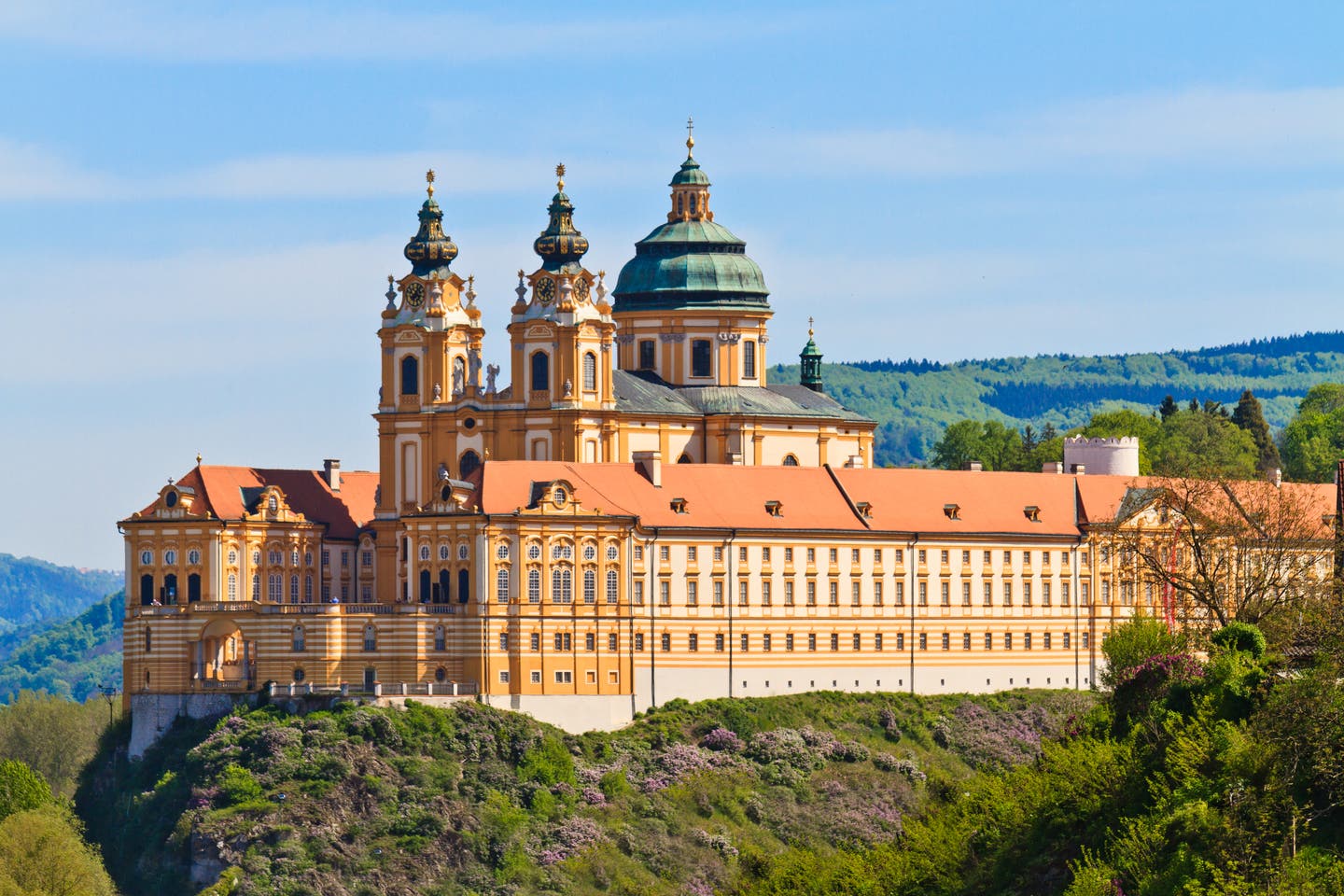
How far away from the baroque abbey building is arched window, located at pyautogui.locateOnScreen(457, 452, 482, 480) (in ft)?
1.09

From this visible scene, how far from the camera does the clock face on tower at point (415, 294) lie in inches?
5482

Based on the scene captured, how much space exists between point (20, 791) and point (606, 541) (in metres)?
26.2

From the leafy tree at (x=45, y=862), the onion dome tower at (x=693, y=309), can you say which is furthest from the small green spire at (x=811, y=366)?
the leafy tree at (x=45, y=862)

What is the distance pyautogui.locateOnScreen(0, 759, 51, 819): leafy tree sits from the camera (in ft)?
429

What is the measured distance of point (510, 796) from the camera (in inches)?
4855

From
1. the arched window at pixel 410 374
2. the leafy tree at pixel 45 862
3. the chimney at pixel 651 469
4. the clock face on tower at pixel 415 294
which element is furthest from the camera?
the arched window at pixel 410 374

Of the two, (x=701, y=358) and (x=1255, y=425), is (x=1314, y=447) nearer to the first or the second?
(x=1255, y=425)

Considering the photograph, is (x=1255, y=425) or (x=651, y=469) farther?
(x=1255, y=425)

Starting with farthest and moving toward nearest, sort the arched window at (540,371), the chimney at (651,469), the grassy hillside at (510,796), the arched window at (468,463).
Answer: the arched window at (540,371) → the arched window at (468,463) → the chimney at (651,469) → the grassy hillside at (510,796)

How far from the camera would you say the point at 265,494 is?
450ft

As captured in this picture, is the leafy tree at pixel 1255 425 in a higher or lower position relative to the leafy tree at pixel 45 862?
higher

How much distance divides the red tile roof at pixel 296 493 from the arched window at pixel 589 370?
11491 millimetres

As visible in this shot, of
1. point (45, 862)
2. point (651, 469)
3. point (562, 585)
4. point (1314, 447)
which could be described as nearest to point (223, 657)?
point (562, 585)

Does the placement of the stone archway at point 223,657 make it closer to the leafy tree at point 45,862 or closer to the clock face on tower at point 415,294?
the leafy tree at point 45,862
